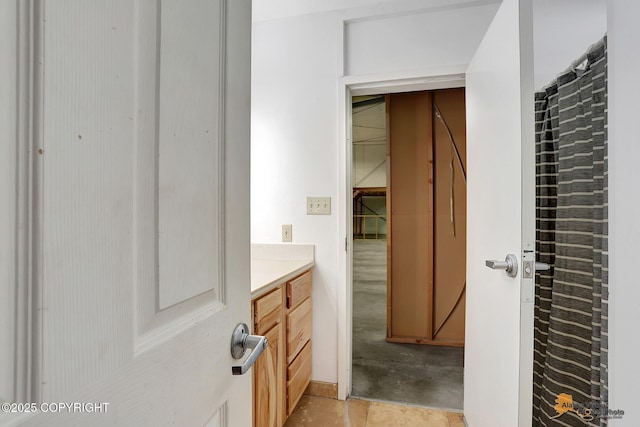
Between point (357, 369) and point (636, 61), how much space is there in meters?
2.22

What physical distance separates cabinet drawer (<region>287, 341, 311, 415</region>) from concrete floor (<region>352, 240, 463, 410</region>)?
1.27ft

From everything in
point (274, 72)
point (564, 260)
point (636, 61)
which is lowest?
point (564, 260)

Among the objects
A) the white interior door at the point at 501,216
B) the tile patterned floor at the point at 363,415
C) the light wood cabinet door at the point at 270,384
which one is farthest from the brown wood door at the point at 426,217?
the light wood cabinet door at the point at 270,384

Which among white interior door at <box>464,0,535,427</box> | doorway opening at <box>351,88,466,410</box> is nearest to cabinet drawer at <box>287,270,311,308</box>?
white interior door at <box>464,0,535,427</box>

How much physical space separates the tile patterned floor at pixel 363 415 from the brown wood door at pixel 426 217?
984mm

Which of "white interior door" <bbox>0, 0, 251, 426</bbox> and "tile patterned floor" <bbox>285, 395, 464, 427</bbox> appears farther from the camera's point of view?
"tile patterned floor" <bbox>285, 395, 464, 427</bbox>

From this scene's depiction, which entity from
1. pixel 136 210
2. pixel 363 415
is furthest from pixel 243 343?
pixel 363 415

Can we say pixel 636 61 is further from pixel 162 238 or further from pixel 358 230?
pixel 358 230

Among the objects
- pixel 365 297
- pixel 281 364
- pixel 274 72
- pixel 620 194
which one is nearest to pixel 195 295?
pixel 620 194

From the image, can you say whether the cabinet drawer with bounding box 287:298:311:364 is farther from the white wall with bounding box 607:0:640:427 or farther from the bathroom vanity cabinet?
the white wall with bounding box 607:0:640:427

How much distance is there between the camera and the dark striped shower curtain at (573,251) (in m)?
1.12

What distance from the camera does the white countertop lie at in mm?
1536

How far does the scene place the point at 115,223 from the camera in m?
0.34

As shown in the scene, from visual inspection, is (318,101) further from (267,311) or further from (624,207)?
(624,207)
